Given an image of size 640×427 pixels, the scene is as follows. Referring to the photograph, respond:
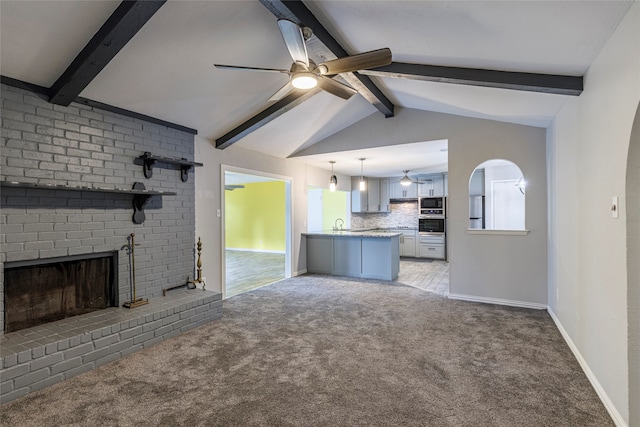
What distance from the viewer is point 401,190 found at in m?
8.56

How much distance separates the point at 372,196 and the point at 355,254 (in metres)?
3.31

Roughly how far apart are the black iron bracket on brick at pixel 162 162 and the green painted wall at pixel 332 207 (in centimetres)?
590

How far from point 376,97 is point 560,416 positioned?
11.7ft

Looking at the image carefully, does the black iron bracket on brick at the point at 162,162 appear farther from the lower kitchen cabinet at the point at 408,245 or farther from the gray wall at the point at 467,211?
the lower kitchen cabinet at the point at 408,245

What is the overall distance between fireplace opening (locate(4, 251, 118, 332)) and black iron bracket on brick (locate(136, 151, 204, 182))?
0.98 metres

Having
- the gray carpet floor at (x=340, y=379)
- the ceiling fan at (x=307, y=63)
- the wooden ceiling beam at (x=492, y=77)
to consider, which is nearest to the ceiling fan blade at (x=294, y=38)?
the ceiling fan at (x=307, y=63)

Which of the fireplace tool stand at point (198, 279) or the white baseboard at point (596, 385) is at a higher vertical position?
the fireplace tool stand at point (198, 279)

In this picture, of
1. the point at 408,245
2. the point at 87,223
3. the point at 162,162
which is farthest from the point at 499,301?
the point at 87,223

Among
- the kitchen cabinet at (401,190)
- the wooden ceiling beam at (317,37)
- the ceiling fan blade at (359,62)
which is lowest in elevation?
the kitchen cabinet at (401,190)

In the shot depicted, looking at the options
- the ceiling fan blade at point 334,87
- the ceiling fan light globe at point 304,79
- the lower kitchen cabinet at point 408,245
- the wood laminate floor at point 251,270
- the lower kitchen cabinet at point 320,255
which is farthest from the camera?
the lower kitchen cabinet at point 408,245

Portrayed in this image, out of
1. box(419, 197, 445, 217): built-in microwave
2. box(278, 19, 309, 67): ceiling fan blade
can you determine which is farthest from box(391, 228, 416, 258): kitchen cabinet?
box(278, 19, 309, 67): ceiling fan blade

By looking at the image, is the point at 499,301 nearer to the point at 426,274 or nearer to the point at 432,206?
the point at 426,274

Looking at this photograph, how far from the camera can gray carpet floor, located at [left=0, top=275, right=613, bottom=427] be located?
1938 mm

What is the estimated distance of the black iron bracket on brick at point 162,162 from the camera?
136 inches
